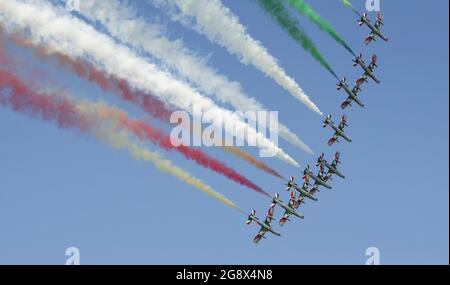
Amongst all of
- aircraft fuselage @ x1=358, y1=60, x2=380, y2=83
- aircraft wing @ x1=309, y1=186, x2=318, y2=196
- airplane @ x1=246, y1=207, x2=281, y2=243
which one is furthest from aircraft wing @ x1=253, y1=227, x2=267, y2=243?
aircraft fuselage @ x1=358, y1=60, x2=380, y2=83

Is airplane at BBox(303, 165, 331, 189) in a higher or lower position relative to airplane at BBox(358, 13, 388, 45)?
lower

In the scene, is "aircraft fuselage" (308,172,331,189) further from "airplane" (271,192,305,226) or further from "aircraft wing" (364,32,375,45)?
"aircraft wing" (364,32,375,45)

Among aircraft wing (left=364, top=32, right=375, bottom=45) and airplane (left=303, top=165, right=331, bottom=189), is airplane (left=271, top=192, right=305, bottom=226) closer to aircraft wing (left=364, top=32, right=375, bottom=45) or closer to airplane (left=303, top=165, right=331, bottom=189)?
airplane (left=303, top=165, right=331, bottom=189)

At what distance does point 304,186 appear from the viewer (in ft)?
320

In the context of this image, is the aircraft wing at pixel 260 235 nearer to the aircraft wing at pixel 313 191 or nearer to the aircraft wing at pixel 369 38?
the aircraft wing at pixel 313 191

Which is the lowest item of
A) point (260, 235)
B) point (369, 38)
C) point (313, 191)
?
point (260, 235)

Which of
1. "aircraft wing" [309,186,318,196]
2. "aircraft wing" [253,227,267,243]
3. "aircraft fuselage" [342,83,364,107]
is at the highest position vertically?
"aircraft fuselage" [342,83,364,107]

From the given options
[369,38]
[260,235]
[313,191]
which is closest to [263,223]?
[260,235]

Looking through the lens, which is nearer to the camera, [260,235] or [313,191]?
[260,235]

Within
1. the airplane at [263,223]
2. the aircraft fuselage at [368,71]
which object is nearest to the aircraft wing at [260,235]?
the airplane at [263,223]

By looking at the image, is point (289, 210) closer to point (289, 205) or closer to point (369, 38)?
point (289, 205)

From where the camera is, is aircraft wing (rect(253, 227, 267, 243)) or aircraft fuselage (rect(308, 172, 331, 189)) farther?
aircraft fuselage (rect(308, 172, 331, 189))

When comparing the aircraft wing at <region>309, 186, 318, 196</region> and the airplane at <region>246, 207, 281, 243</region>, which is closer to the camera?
the airplane at <region>246, 207, 281, 243</region>
